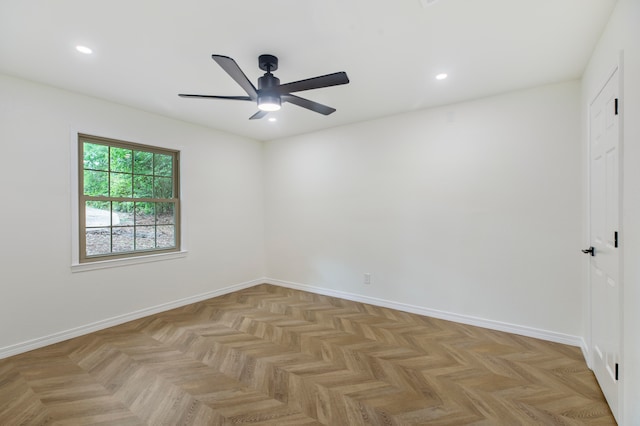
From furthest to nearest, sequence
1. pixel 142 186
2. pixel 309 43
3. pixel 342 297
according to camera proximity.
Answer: pixel 342 297, pixel 142 186, pixel 309 43

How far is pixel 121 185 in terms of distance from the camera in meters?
3.56

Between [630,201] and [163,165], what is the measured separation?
4.52m

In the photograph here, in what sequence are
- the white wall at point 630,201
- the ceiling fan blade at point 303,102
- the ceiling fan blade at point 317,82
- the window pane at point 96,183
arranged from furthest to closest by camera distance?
the window pane at point 96,183 → the ceiling fan blade at point 303,102 → the ceiling fan blade at point 317,82 → the white wall at point 630,201

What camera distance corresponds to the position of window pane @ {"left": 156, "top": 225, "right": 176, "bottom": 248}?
3.97 meters

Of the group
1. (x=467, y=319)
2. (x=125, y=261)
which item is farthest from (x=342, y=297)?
(x=125, y=261)

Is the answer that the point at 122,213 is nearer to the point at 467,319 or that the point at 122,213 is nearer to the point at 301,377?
the point at 301,377

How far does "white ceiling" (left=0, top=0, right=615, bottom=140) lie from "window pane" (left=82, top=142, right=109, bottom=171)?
A: 0.57 m

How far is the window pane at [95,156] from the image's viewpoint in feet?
10.8

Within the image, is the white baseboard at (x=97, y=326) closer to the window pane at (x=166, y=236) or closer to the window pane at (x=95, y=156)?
the window pane at (x=166, y=236)

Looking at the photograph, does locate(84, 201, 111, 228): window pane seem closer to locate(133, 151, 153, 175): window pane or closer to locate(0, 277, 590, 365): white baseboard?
locate(133, 151, 153, 175): window pane

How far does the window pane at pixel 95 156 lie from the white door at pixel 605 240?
15.0 feet

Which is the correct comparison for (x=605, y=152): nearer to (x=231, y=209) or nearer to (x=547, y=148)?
(x=547, y=148)

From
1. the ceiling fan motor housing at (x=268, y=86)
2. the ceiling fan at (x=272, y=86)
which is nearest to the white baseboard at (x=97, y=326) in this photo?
the ceiling fan at (x=272, y=86)

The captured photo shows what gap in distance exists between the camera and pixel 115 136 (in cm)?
342
